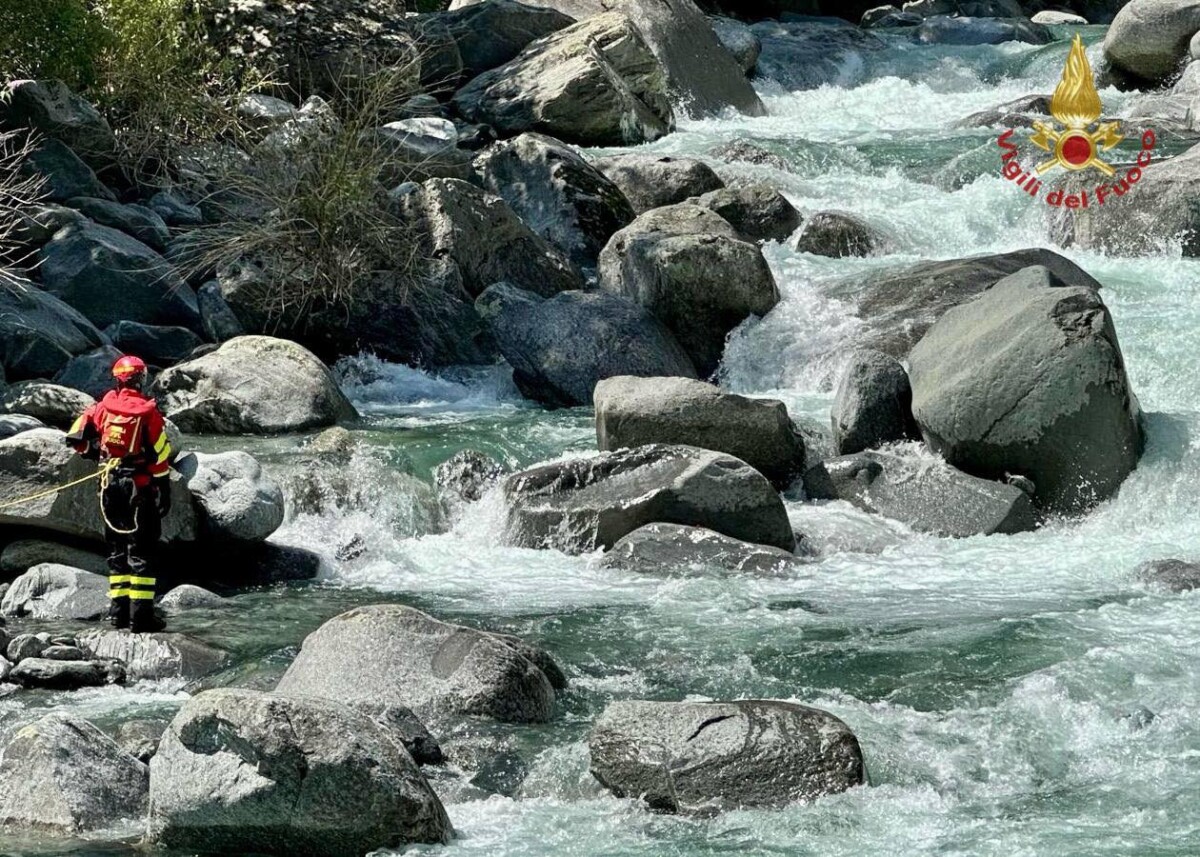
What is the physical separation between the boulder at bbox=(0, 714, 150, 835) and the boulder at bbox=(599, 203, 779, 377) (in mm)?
8775

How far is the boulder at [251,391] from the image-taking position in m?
13.1

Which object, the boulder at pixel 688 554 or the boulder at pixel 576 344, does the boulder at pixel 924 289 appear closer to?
the boulder at pixel 576 344

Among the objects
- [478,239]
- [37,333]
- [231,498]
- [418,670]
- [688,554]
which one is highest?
[478,239]

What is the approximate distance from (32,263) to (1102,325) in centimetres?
887

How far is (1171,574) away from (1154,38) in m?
14.4

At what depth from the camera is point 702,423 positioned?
12.1m

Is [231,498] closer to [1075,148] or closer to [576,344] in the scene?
[576,344]

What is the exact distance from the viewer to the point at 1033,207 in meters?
17.3

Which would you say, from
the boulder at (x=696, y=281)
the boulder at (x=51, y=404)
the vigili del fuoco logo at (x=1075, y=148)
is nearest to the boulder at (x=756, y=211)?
the boulder at (x=696, y=281)

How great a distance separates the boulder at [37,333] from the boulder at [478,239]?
3128 mm

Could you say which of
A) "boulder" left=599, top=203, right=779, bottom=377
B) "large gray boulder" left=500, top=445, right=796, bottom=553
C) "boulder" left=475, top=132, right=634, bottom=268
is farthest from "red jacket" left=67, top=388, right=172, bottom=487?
"boulder" left=475, top=132, right=634, bottom=268

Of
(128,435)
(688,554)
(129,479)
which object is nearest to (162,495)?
(129,479)

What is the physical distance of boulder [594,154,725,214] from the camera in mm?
17859

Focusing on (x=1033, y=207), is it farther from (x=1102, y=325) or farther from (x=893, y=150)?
(x=1102, y=325)
